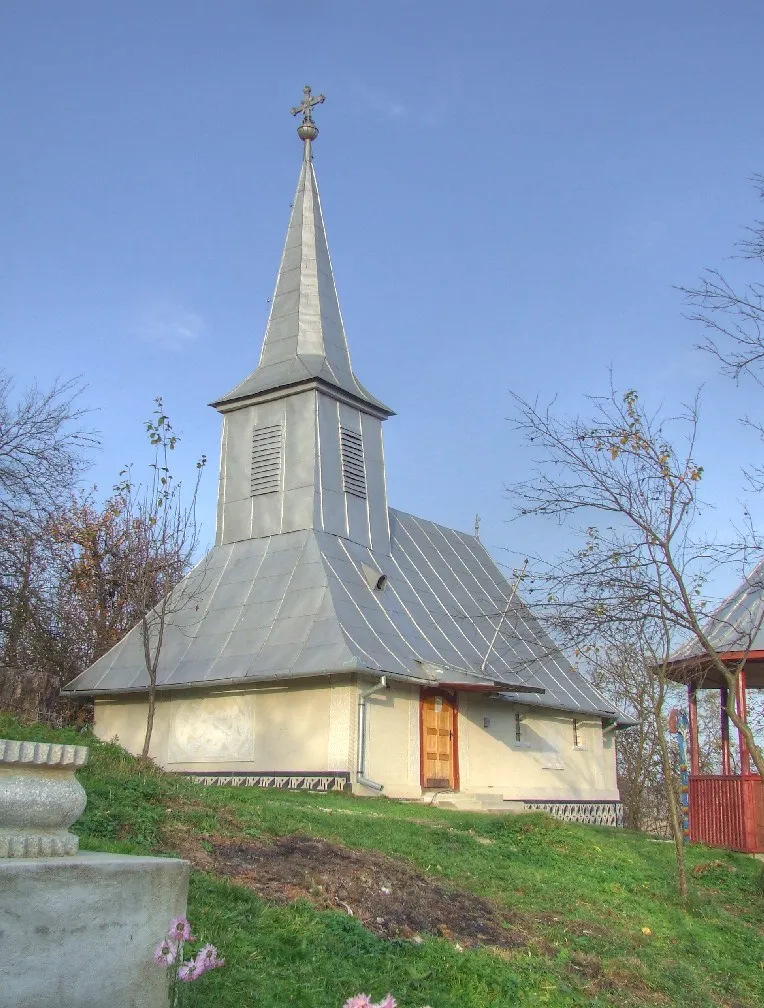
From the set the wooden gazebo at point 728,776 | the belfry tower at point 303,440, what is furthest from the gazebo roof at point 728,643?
the belfry tower at point 303,440

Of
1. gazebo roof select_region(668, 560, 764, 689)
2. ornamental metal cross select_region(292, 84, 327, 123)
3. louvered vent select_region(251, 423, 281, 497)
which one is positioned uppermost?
ornamental metal cross select_region(292, 84, 327, 123)

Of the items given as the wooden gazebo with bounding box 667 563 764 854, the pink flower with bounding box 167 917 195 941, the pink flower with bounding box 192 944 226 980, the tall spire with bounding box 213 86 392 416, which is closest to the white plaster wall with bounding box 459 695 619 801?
the wooden gazebo with bounding box 667 563 764 854

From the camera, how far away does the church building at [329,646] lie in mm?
18859

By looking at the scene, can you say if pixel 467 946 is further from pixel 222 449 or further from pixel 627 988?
pixel 222 449

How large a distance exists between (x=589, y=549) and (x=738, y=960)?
14.2ft

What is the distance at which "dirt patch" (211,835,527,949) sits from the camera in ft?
25.4

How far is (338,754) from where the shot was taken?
713 inches

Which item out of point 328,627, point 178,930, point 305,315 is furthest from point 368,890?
point 305,315

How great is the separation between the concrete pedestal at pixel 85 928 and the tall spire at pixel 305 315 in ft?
63.8

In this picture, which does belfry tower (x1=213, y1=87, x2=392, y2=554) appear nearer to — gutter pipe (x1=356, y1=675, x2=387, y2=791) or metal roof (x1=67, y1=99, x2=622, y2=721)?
metal roof (x1=67, y1=99, x2=622, y2=721)

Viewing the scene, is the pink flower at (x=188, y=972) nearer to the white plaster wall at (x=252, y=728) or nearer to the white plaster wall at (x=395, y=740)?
the white plaster wall at (x=252, y=728)

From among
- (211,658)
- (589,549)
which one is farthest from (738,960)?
(211,658)

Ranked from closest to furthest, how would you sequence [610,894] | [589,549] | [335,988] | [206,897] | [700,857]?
[335,988], [206,897], [610,894], [589,549], [700,857]

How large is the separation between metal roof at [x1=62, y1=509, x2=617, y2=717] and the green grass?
4.94 meters
